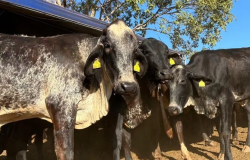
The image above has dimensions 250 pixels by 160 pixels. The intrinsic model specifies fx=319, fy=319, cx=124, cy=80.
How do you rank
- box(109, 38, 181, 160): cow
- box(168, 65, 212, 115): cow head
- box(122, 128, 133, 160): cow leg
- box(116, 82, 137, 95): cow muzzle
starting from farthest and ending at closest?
1. box(168, 65, 212, 115): cow head
2. box(122, 128, 133, 160): cow leg
3. box(109, 38, 181, 160): cow
4. box(116, 82, 137, 95): cow muzzle

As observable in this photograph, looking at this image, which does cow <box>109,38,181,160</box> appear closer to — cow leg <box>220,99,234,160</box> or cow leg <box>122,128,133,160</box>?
cow leg <box>122,128,133,160</box>

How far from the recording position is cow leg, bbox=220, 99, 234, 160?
219 inches

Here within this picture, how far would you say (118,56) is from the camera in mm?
3664

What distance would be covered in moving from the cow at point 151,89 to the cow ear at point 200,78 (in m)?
0.52

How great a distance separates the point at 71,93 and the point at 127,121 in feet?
6.16

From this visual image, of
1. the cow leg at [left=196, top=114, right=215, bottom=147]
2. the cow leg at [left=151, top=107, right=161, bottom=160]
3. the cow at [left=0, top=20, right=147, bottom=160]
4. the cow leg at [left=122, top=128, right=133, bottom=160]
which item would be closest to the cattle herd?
the cow at [left=0, top=20, right=147, bottom=160]

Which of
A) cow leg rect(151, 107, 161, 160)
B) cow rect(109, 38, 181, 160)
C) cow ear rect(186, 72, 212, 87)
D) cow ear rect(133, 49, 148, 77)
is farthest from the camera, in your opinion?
cow leg rect(151, 107, 161, 160)

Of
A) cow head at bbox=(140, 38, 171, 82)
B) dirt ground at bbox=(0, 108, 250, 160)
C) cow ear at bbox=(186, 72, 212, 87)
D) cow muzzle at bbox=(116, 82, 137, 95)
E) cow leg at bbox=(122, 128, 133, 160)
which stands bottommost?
dirt ground at bbox=(0, 108, 250, 160)

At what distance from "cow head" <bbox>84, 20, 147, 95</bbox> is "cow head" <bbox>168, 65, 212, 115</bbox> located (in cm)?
204

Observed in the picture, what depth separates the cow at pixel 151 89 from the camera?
186 inches

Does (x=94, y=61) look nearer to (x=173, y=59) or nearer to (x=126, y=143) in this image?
(x=126, y=143)

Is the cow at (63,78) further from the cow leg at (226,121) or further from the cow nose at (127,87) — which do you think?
the cow leg at (226,121)

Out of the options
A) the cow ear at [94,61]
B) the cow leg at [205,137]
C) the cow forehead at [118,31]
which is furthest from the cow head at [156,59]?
the cow leg at [205,137]

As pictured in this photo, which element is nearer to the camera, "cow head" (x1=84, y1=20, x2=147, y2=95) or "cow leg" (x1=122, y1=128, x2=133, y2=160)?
"cow head" (x1=84, y1=20, x2=147, y2=95)
